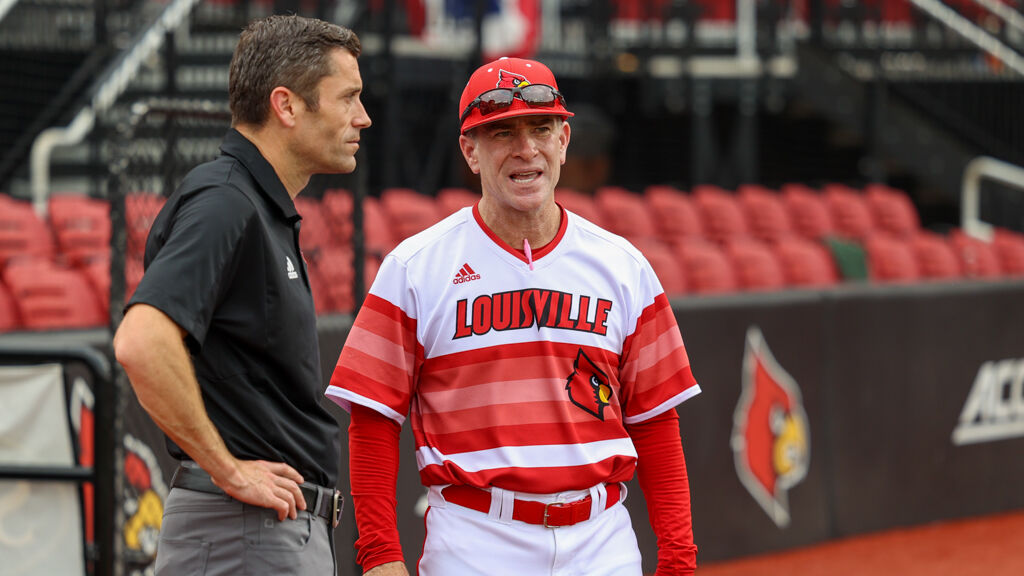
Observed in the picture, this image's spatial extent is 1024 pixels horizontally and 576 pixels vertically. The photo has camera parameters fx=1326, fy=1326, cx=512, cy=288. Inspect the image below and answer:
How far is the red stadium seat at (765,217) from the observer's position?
476 inches

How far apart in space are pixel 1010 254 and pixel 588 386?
1077 centimetres

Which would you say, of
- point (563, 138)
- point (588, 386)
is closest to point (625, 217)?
point (563, 138)

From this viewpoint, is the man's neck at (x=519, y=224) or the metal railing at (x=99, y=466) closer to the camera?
the man's neck at (x=519, y=224)

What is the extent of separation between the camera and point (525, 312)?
308 cm

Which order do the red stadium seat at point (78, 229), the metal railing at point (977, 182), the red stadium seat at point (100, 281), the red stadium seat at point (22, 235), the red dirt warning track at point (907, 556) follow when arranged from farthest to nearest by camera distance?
1. the metal railing at point (977, 182)
2. the red stadium seat at point (78, 229)
3. the red stadium seat at point (22, 235)
4. the red dirt warning track at point (907, 556)
5. the red stadium seat at point (100, 281)

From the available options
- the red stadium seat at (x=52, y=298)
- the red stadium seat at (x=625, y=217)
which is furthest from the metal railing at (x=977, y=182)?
the red stadium seat at (x=52, y=298)

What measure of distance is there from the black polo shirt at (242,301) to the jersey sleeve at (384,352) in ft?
0.27

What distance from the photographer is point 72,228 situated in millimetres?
8297

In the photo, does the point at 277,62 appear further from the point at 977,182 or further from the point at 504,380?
the point at 977,182

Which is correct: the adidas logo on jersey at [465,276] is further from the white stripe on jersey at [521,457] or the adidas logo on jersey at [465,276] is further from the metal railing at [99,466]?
the metal railing at [99,466]

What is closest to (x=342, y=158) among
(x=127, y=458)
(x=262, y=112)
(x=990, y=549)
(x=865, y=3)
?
(x=262, y=112)

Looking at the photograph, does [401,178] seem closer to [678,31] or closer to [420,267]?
[678,31]

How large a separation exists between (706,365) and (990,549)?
2314 millimetres

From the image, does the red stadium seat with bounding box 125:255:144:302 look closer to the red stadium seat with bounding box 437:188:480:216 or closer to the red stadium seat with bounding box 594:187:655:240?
the red stadium seat with bounding box 437:188:480:216
